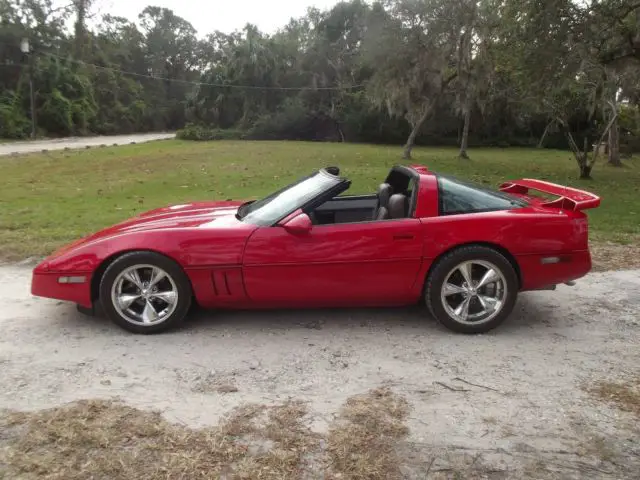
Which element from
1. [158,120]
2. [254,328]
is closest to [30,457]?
[254,328]

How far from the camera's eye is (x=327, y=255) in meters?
3.97

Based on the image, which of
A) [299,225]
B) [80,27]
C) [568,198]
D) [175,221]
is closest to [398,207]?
[299,225]

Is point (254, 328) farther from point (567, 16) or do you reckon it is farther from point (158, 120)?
point (158, 120)

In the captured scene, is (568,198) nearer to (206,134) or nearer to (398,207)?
(398,207)

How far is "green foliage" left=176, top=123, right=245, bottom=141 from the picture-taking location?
43747 millimetres

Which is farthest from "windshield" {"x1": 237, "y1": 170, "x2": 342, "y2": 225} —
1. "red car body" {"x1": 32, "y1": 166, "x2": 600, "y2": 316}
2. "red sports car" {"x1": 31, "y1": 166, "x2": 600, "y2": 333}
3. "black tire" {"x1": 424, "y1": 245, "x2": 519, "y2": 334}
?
"black tire" {"x1": 424, "y1": 245, "x2": 519, "y2": 334}

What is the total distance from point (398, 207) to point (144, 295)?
2.05 metres

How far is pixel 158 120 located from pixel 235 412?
67.4m

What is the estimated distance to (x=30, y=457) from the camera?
2.48m

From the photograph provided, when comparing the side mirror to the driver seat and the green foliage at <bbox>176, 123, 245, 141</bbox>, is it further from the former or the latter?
the green foliage at <bbox>176, 123, 245, 141</bbox>

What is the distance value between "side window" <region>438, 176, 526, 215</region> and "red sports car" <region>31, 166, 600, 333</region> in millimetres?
17

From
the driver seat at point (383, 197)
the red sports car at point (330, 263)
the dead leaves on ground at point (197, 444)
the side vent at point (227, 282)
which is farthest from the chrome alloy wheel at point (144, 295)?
the driver seat at point (383, 197)

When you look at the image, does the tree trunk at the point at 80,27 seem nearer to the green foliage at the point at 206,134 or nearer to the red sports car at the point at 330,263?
the green foliage at the point at 206,134

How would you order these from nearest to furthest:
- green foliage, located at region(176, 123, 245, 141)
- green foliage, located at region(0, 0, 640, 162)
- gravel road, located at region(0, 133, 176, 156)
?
green foliage, located at region(0, 0, 640, 162)
gravel road, located at region(0, 133, 176, 156)
green foliage, located at region(176, 123, 245, 141)
